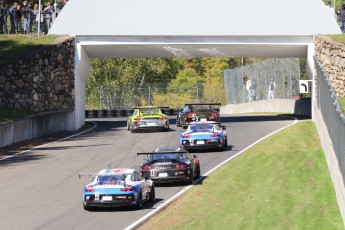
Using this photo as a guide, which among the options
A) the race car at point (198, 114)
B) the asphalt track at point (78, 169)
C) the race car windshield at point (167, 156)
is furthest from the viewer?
the race car at point (198, 114)

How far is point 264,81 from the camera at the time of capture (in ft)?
235

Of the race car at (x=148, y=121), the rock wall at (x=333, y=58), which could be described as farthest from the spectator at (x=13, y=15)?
the rock wall at (x=333, y=58)

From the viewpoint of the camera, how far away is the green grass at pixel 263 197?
22.0 metres

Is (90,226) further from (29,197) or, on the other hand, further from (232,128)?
(232,128)

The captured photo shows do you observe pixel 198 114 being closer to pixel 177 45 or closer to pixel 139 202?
pixel 177 45

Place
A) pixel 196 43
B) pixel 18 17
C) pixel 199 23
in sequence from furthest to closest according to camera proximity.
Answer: pixel 18 17 → pixel 196 43 → pixel 199 23

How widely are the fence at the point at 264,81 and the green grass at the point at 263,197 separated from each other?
27259 millimetres

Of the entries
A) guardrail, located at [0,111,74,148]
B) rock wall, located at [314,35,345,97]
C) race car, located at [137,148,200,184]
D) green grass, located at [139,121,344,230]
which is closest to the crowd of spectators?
guardrail, located at [0,111,74,148]

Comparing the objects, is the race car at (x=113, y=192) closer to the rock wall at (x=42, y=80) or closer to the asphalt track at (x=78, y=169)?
the asphalt track at (x=78, y=169)

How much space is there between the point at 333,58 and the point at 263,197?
22221mm

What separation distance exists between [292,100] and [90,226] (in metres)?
41.7

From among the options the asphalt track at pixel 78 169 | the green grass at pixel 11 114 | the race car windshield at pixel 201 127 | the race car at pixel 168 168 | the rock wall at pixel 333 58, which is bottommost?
the asphalt track at pixel 78 169

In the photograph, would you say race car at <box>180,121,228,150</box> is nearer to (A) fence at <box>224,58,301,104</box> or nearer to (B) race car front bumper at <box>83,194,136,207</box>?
(B) race car front bumper at <box>83,194,136,207</box>

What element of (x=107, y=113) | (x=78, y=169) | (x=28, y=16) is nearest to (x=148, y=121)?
(x=28, y=16)
